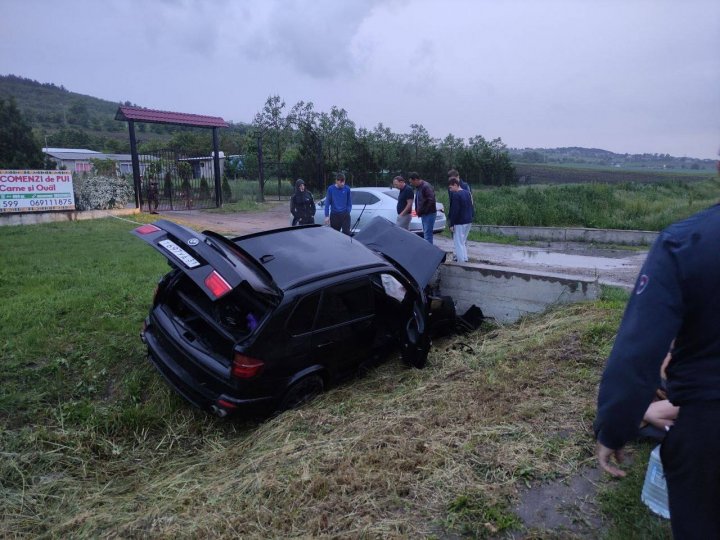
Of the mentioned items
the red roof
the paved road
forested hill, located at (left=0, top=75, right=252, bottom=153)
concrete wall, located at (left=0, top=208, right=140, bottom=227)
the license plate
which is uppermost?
forested hill, located at (left=0, top=75, right=252, bottom=153)

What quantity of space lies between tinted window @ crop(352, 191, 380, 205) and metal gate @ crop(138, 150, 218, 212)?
7.54 metres

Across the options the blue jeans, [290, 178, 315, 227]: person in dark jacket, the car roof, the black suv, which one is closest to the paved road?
the blue jeans

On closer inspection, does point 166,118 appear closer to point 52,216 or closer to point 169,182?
point 169,182

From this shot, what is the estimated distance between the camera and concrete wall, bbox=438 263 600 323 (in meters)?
6.68

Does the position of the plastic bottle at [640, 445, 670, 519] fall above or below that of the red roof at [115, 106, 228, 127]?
below

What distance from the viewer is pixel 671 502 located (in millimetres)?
1599

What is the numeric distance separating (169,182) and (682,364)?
18.3 meters

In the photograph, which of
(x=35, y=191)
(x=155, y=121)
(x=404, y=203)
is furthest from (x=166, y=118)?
(x=404, y=203)

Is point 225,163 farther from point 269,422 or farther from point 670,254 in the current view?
point 670,254

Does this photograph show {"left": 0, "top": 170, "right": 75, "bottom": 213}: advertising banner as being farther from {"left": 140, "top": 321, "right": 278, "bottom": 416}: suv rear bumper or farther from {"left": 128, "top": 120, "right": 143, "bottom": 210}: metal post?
{"left": 140, "top": 321, "right": 278, "bottom": 416}: suv rear bumper

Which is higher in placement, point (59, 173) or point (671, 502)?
point (59, 173)

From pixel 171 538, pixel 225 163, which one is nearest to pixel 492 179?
pixel 225 163

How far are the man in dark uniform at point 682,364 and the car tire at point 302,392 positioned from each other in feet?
10.6

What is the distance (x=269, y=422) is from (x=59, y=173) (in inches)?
572
